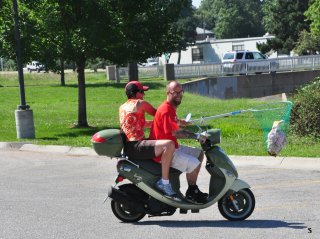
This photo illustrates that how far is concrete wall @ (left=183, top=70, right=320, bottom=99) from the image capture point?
4244 cm

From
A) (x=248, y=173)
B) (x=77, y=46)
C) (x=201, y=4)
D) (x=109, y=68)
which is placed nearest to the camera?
(x=248, y=173)

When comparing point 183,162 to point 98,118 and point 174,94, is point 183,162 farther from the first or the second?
point 98,118

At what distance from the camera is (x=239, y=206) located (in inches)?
313

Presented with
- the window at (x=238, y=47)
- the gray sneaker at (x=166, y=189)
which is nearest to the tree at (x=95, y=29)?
the gray sneaker at (x=166, y=189)

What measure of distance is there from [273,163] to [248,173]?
0.90 metres

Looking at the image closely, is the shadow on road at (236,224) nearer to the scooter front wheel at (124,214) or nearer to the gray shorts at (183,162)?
the scooter front wheel at (124,214)

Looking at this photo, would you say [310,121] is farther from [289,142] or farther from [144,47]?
[144,47]

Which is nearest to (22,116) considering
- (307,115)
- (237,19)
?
(307,115)

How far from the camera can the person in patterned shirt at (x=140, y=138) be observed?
7.65 meters

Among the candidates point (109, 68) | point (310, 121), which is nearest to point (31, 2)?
point (310, 121)

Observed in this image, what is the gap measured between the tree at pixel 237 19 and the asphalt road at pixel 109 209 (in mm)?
116917

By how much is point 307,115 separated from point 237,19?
383 ft

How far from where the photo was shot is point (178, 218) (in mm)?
8359

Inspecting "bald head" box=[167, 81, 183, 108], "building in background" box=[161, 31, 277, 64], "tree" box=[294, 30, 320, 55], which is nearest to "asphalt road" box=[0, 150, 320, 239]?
"bald head" box=[167, 81, 183, 108]
